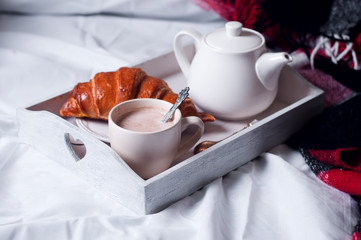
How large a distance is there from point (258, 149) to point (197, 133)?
0.12 meters

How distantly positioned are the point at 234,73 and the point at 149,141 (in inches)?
7.9

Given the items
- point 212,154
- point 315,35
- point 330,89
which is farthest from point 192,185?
point 315,35

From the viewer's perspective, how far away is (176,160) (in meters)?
0.75

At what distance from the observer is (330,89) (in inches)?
37.9

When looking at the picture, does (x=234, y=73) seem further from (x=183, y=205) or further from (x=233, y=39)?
(x=183, y=205)

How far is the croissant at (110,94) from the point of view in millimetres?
781

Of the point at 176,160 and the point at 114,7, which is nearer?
the point at 176,160

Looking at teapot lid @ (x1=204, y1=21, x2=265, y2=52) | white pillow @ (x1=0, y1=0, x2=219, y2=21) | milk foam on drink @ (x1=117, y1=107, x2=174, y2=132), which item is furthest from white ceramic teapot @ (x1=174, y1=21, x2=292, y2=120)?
white pillow @ (x1=0, y1=0, x2=219, y2=21)

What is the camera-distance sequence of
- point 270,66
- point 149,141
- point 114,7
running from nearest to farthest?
1. point 149,141
2. point 270,66
3. point 114,7

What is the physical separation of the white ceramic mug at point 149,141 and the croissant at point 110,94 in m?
0.07

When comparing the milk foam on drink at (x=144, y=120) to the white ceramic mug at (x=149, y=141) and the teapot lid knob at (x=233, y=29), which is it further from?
the teapot lid knob at (x=233, y=29)

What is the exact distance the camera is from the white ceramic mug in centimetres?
66

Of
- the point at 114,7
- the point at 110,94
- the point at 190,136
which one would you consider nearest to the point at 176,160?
the point at 190,136

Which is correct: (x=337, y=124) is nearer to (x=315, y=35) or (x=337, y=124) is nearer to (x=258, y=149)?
(x=258, y=149)
